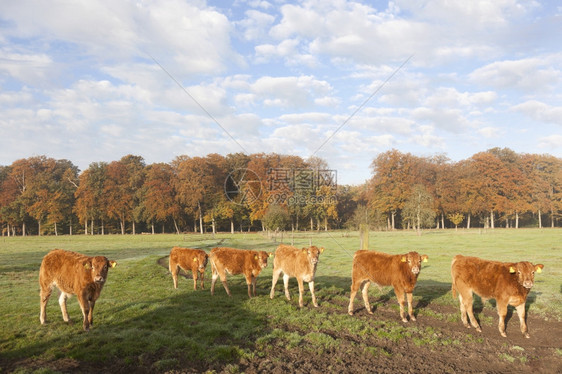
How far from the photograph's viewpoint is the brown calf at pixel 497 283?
29.1 feet

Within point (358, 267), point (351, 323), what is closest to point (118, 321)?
point (351, 323)

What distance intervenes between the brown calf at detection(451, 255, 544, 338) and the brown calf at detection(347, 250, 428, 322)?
48.3 inches

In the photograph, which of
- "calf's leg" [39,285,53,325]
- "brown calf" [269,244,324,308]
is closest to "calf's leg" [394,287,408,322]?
"brown calf" [269,244,324,308]

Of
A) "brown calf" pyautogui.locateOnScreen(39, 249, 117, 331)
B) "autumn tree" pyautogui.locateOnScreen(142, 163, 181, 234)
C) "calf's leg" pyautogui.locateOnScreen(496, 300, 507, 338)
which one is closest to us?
"brown calf" pyautogui.locateOnScreen(39, 249, 117, 331)

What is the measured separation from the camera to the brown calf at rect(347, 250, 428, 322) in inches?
401

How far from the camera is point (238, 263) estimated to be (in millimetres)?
13570

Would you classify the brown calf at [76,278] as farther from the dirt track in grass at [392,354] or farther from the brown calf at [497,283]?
the brown calf at [497,283]

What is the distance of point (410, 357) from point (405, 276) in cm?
319

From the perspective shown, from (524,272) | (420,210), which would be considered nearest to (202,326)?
(524,272)

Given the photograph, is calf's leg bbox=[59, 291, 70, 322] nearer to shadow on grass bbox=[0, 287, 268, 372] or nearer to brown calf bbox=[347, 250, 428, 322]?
shadow on grass bbox=[0, 287, 268, 372]

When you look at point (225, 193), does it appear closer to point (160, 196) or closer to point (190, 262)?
point (160, 196)

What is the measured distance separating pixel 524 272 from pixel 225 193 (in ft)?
195

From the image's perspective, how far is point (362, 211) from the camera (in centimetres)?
5228

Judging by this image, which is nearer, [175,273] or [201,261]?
[201,261]
